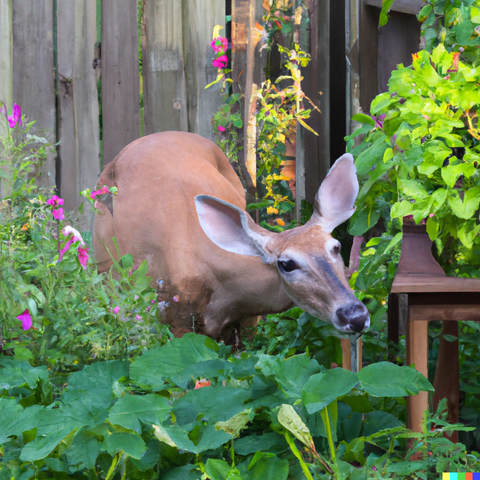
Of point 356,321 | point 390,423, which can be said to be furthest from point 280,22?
point 390,423

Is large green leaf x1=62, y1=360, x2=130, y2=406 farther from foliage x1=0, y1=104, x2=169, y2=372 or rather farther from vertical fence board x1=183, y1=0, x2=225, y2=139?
vertical fence board x1=183, y1=0, x2=225, y2=139

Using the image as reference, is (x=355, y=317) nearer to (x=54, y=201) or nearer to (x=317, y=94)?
(x=54, y=201)

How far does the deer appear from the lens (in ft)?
6.80

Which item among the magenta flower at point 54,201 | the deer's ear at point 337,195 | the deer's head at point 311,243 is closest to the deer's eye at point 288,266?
the deer's head at point 311,243

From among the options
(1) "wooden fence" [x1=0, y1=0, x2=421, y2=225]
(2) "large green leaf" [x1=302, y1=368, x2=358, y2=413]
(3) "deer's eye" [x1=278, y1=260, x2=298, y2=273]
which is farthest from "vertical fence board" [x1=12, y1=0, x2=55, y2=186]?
(2) "large green leaf" [x1=302, y1=368, x2=358, y2=413]

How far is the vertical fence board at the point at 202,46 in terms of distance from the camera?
4.13 metres

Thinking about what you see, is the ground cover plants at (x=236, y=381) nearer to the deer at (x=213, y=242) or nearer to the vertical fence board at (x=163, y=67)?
the deer at (x=213, y=242)

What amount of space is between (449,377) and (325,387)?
966mm

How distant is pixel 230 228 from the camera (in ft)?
7.30

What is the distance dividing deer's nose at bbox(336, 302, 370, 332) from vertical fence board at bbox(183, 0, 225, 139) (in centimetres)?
260

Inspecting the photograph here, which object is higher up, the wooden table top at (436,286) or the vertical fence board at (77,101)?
the vertical fence board at (77,101)

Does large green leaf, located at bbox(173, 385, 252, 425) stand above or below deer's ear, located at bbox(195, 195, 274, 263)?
below

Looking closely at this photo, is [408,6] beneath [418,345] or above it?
above

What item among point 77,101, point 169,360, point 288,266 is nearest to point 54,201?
point 288,266
